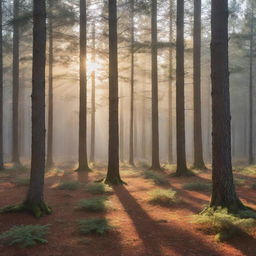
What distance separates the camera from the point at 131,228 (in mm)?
7125

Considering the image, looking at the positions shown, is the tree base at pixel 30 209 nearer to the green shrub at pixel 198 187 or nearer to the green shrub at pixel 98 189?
the green shrub at pixel 98 189

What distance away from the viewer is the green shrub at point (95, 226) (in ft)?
21.9

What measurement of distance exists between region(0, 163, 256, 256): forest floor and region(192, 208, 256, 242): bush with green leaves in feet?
0.44

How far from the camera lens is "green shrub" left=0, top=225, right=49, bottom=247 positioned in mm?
5899

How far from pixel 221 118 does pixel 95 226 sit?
4.07 metres

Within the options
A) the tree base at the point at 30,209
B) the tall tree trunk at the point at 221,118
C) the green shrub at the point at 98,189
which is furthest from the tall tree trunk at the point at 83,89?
the tall tree trunk at the point at 221,118

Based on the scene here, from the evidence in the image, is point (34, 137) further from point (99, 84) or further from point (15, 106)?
point (99, 84)

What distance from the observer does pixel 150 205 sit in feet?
31.2

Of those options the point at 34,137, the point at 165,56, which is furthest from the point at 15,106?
the point at 34,137

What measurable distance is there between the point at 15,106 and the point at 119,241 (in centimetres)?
1767

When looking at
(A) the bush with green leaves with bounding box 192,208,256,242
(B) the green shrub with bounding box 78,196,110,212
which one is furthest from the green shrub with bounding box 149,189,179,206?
(A) the bush with green leaves with bounding box 192,208,256,242

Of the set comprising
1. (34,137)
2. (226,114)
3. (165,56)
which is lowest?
(34,137)

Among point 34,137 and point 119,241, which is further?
point 34,137

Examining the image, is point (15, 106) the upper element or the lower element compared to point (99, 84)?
lower
